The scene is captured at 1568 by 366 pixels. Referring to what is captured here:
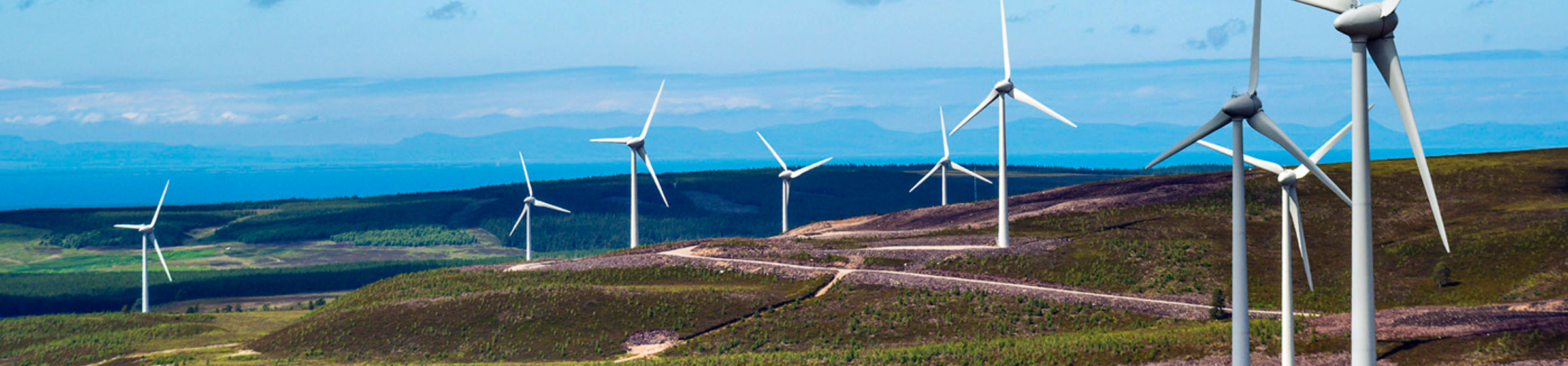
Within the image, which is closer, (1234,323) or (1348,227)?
(1234,323)

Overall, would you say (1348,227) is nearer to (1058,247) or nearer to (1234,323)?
(1058,247)

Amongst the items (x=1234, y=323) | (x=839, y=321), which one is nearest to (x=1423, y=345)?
(x=1234, y=323)

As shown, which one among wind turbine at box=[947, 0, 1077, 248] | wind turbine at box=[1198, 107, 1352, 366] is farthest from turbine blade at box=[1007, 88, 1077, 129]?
wind turbine at box=[1198, 107, 1352, 366]

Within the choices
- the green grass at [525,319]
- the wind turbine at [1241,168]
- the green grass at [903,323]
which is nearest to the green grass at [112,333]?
the green grass at [525,319]

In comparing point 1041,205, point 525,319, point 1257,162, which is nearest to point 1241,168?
point 1257,162

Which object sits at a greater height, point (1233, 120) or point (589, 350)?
point (1233, 120)

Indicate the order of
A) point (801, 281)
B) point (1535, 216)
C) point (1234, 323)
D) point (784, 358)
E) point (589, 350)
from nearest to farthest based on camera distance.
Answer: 1. point (1234, 323)
2. point (784, 358)
3. point (589, 350)
4. point (1535, 216)
5. point (801, 281)

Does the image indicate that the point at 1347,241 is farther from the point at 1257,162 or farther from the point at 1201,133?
the point at 1201,133

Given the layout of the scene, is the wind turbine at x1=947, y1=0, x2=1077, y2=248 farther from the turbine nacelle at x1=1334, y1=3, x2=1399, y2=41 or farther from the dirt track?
the turbine nacelle at x1=1334, y1=3, x2=1399, y2=41

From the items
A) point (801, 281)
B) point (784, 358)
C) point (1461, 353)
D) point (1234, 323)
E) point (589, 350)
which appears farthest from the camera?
point (801, 281)
